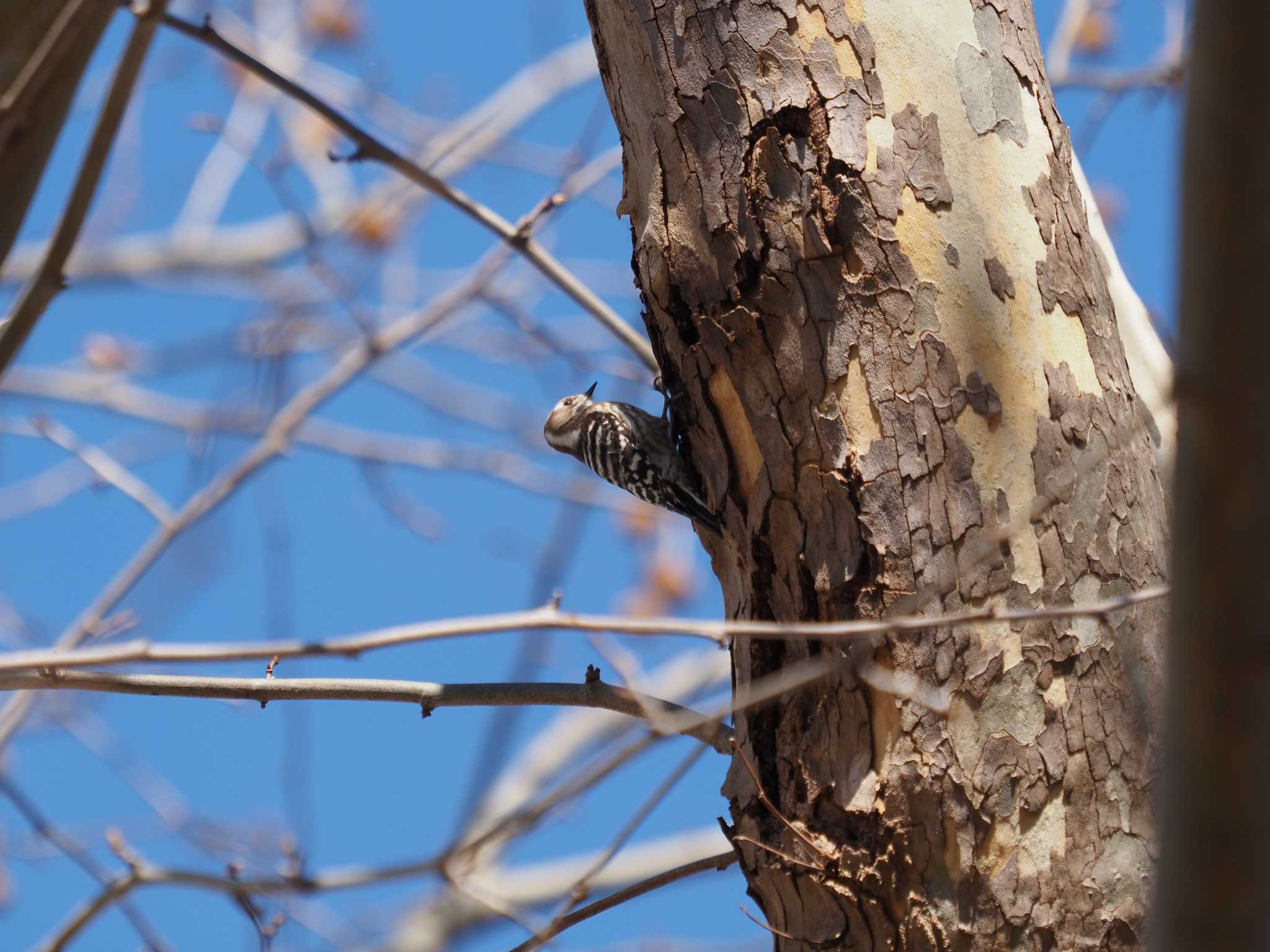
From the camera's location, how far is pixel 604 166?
426cm

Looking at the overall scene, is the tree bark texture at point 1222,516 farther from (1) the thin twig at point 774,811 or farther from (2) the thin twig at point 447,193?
(2) the thin twig at point 447,193

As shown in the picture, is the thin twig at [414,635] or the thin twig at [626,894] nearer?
the thin twig at [414,635]

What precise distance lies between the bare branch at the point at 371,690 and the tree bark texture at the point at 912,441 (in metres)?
0.30

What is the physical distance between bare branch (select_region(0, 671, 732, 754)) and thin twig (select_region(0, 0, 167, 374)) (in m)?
0.64

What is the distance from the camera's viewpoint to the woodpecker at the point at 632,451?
4168 millimetres

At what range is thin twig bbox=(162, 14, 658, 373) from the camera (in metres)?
2.67

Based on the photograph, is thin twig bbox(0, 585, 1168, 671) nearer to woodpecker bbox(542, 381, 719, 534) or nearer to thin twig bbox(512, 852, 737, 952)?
thin twig bbox(512, 852, 737, 952)

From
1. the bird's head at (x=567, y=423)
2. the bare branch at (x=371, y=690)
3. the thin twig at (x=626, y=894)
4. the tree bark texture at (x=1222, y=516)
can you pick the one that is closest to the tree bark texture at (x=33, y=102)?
the bare branch at (x=371, y=690)

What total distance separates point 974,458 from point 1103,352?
39 centimetres

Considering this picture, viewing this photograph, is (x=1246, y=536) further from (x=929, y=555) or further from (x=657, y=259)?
(x=657, y=259)

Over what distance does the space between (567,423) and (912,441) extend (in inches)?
138

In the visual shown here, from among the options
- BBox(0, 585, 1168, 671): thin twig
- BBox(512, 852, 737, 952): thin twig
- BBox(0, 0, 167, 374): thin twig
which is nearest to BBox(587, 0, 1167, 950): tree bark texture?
BBox(512, 852, 737, 952): thin twig

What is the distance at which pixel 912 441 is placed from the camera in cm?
229

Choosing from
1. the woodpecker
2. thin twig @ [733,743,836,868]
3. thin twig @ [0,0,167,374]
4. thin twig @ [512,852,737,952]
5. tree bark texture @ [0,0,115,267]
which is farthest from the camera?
the woodpecker
